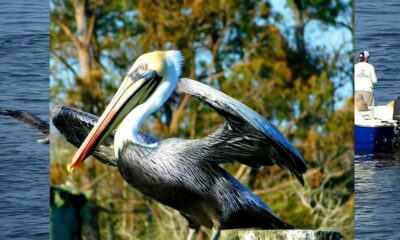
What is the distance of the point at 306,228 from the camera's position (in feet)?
40.1

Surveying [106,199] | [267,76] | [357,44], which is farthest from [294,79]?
[106,199]

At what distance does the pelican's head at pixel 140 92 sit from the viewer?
475 inches

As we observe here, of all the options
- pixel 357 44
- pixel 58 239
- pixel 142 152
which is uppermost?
pixel 357 44

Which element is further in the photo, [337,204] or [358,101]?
[358,101]

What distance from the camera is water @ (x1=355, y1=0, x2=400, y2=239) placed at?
1277 cm

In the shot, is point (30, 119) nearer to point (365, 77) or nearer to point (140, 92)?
point (140, 92)

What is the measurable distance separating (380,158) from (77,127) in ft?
10.7

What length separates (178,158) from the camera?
12016 millimetres

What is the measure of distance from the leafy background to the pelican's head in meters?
0.14

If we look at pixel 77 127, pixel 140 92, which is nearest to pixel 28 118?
pixel 77 127

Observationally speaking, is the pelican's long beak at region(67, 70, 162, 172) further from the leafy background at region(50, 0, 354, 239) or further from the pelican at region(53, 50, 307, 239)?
the leafy background at region(50, 0, 354, 239)

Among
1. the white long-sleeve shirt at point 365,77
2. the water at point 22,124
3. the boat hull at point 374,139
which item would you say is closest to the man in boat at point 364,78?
the white long-sleeve shirt at point 365,77

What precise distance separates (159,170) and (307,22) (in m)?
2.04

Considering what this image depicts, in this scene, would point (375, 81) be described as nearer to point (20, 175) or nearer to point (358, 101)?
point (358, 101)
